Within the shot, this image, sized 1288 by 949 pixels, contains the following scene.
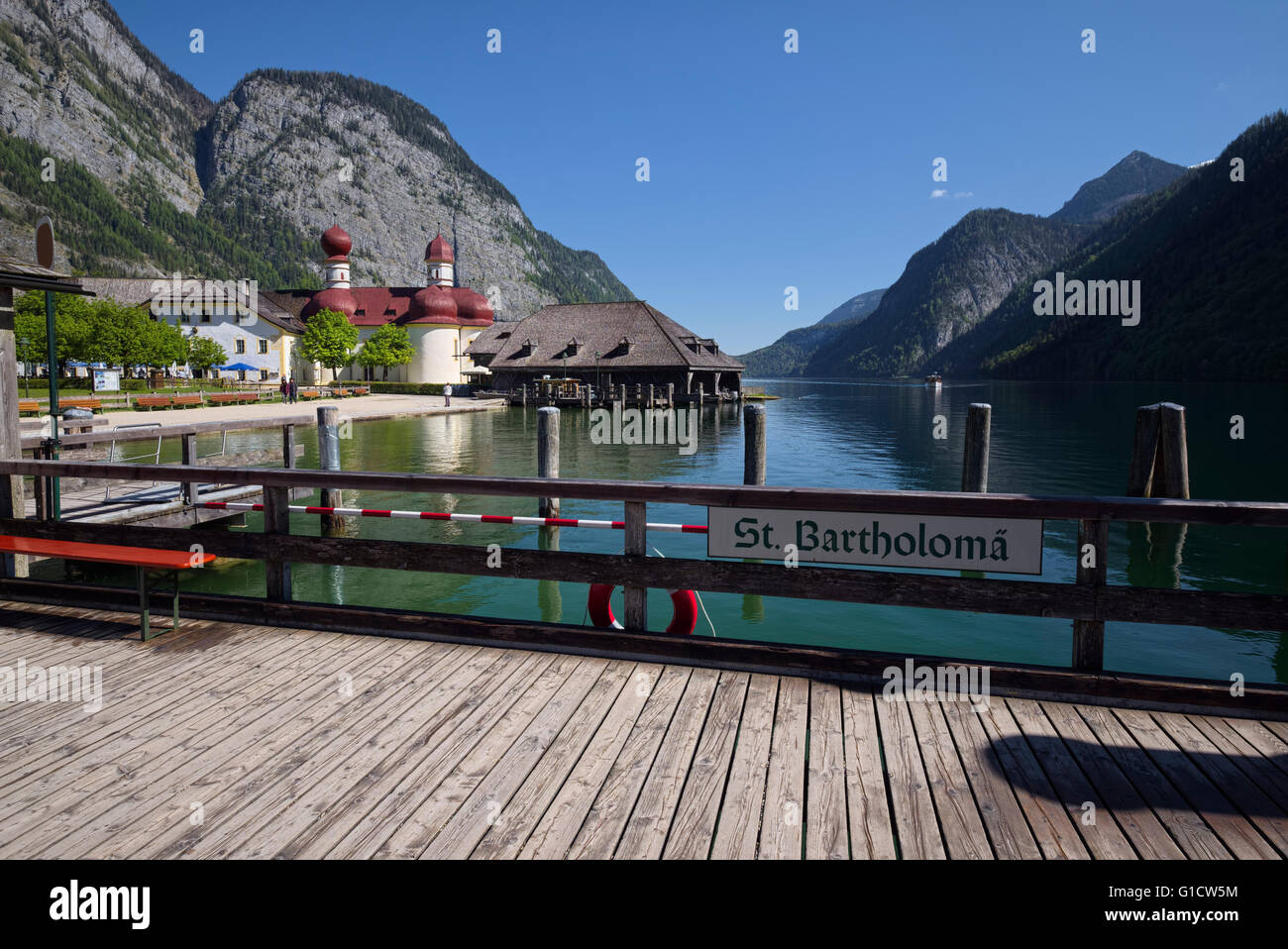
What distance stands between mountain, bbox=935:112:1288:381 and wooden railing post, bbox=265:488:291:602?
352 ft

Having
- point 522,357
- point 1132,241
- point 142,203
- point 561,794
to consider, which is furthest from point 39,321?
point 1132,241

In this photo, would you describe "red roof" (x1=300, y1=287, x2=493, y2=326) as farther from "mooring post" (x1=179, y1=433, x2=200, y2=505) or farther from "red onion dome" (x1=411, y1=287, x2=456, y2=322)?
"mooring post" (x1=179, y1=433, x2=200, y2=505)

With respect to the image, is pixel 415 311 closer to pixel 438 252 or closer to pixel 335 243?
pixel 438 252

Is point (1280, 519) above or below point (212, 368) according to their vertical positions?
below

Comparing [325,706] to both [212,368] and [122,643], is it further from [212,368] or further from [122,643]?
[212,368]

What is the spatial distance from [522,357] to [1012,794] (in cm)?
6396

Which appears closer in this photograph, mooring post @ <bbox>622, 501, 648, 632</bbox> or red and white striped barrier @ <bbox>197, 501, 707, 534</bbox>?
mooring post @ <bbox>622, 501, 648, 632</bbox>

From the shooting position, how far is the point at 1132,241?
564ft

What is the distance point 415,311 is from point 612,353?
3241 centimetres

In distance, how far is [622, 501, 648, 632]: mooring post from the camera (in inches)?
203

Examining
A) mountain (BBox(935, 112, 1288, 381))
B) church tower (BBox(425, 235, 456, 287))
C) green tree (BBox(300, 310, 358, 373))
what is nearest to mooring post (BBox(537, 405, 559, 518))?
green tree (BBox(300, 310, 358, 373))

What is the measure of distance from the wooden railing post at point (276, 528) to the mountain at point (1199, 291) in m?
107

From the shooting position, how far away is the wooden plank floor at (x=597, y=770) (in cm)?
316
